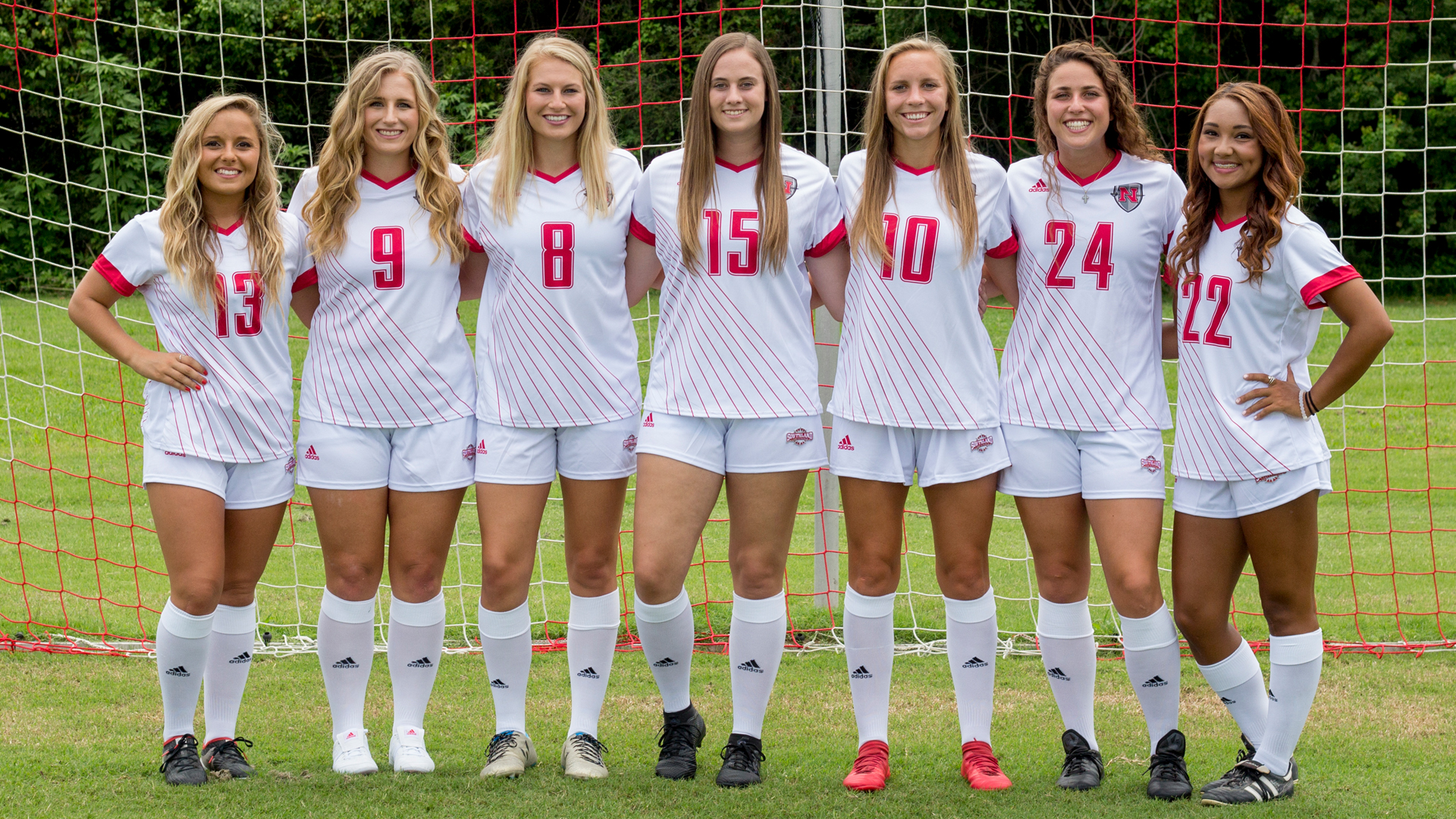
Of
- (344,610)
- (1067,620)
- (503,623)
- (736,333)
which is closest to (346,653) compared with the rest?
(344,610)

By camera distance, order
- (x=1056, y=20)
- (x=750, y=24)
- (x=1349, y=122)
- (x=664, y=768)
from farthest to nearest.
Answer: (x=1056, y=20) → (x=1349, y=122) → (x=750, y=24) → (x=664, y=768)

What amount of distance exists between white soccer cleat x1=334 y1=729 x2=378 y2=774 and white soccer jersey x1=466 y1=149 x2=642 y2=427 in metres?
1.00

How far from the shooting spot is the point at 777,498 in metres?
3.63

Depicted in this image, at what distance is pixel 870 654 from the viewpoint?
372 cm

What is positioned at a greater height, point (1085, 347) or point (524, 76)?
point (524, 76)

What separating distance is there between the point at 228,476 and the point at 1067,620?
7.49 ft

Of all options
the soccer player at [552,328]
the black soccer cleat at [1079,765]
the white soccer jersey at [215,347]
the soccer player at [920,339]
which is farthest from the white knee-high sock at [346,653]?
the black soccer cleat at [1079,765]

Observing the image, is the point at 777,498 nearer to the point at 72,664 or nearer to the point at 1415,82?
the point at 72,664

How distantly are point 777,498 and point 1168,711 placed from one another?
1193mm

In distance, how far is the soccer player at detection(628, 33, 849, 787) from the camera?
355cm

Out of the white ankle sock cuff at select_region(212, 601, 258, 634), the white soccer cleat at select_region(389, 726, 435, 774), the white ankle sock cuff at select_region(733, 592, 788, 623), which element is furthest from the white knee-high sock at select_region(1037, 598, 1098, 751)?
the white ankle sock cuff at select_region(212, 601, 258, 634)

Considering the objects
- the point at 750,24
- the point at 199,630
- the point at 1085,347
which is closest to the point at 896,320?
the point at 1085,347

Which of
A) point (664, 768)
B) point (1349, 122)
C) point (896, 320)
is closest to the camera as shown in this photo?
point (896, 320)

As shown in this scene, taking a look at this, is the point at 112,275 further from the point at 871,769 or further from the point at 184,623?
the point at 871,769
